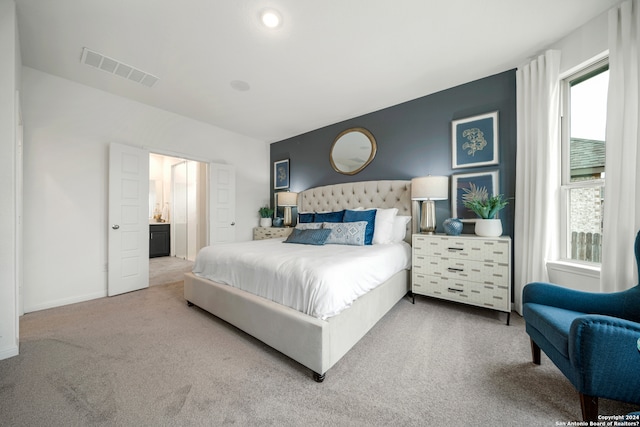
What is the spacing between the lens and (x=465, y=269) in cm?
251

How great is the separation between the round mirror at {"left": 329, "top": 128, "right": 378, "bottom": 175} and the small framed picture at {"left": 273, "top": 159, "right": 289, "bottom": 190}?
3.87 feet

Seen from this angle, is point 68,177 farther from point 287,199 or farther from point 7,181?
point 287,199

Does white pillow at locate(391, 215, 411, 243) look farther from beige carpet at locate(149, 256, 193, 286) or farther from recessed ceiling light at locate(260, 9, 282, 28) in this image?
beige carpet at locate(149, 256, 193, 286)

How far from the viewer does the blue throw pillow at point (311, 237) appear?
2891mm

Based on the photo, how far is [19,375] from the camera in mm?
1555

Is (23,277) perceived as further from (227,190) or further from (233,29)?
(233,29)

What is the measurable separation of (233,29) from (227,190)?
9.50 feet

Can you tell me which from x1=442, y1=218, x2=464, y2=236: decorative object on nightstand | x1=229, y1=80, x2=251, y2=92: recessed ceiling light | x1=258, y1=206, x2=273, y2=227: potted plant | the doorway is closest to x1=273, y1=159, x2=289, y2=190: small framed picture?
x1=258, y1=206, x2=273, y2=227: potted plant

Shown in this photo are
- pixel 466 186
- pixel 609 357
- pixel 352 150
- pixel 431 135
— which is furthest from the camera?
pixel 352 150

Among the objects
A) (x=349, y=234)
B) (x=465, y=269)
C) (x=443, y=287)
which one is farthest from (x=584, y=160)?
(x=349, y=234)

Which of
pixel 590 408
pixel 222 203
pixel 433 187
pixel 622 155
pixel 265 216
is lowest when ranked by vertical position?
pixel 590 408

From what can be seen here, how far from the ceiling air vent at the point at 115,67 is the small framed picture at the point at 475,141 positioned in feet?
12.6

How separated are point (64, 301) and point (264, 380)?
3016 millimetres

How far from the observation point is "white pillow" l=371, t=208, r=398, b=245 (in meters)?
3.00
